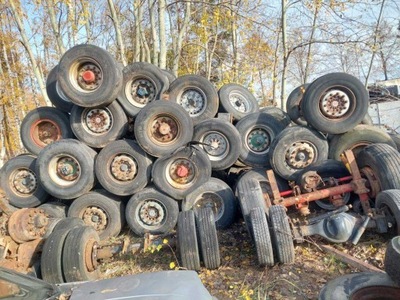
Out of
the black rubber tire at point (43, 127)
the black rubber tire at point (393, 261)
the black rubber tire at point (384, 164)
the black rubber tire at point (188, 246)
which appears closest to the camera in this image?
the black rubber tire at point (393, 261)

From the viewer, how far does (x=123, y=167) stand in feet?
18.3

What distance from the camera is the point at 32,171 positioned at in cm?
595

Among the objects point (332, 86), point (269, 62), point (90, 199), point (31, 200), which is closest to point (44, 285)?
point (90, 199)

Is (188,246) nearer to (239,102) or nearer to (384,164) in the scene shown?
(384,164)

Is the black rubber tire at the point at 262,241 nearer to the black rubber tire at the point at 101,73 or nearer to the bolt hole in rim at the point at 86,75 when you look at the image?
the black rubber tire at the point at 101,73

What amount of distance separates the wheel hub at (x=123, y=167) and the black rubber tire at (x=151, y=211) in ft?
1.10

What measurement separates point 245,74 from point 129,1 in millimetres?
6208

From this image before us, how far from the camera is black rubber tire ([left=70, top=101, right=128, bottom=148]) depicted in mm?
5676

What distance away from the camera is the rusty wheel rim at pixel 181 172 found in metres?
5.52

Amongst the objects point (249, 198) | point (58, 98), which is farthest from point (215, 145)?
point (58, 98)

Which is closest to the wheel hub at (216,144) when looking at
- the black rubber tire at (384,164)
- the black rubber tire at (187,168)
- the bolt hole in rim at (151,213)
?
the black rubber tire at (187,168)

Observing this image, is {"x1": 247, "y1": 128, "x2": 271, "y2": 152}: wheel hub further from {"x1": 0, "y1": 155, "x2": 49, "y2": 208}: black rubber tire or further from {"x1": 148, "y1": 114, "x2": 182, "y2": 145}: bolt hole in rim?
{"x1": 0, "y1": 155, "x2": 49, "y2": 208}: black rubber tire

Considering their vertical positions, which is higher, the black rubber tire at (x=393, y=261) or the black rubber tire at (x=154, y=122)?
the black rubber tire at (x=154, y=122)

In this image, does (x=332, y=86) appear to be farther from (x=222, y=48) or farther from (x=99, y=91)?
(x=222, y=48)
